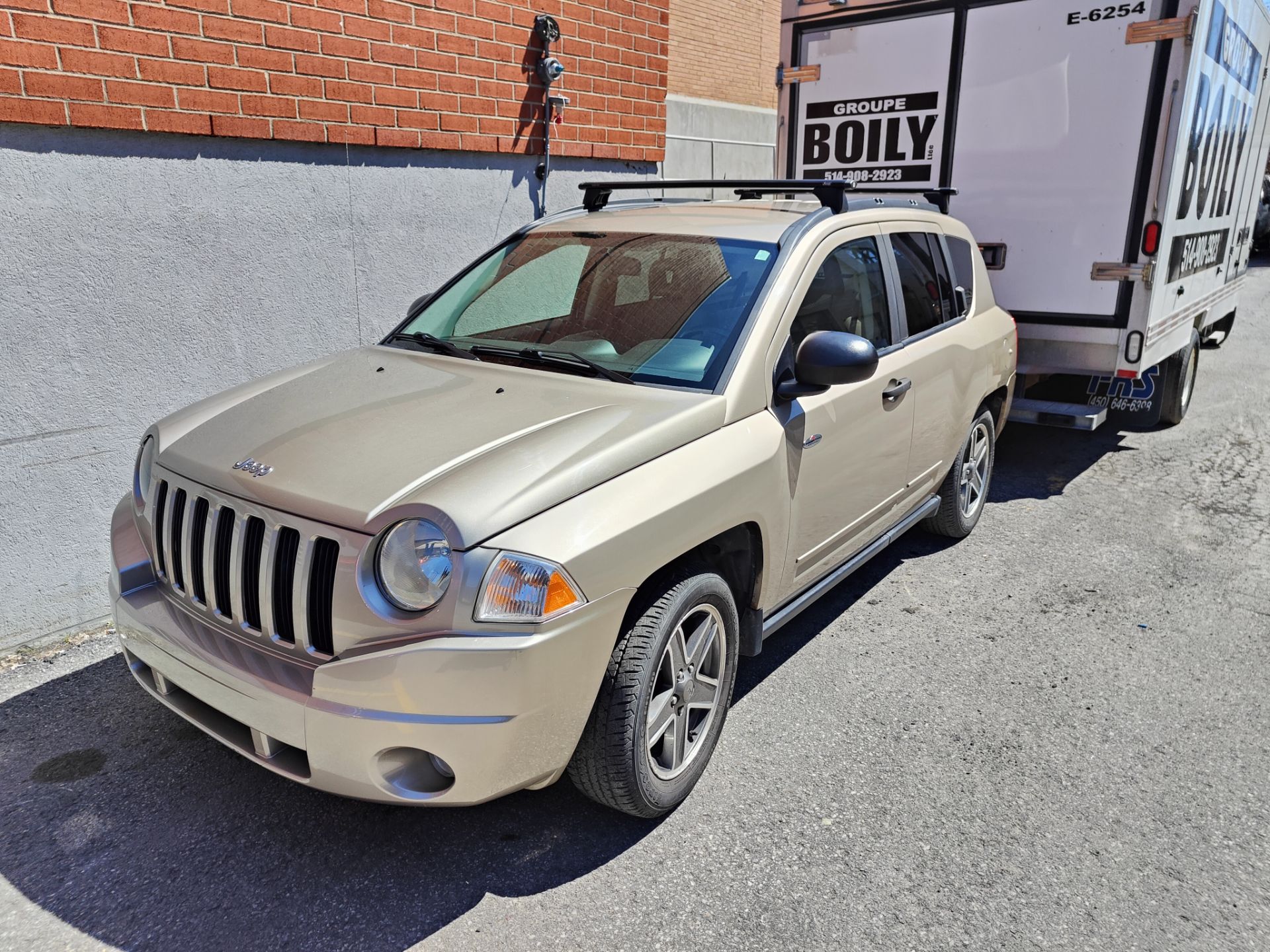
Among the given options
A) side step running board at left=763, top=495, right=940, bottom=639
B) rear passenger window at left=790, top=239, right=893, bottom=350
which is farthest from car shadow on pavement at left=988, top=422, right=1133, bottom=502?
rear passenger window at left=790, top=239, right=893, bottom=350

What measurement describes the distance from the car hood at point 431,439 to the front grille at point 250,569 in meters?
0.07

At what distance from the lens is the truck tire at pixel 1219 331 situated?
10.8 m

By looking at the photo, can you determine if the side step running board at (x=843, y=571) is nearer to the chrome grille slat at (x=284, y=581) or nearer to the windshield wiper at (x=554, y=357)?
the windshield wiper at (x=554, y=357)

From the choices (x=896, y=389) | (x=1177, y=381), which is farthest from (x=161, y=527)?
(x=1177, y=381)

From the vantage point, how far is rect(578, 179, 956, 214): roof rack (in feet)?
13.1

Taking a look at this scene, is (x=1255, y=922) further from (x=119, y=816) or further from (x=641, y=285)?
(x=119, y=816)

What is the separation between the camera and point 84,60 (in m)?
4.00

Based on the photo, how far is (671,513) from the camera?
2811mm

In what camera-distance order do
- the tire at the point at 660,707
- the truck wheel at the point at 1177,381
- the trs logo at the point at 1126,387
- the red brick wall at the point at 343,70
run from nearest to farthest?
A: the tire at the point at 660,707
the red brick wall at the point at 343,70
the trs logo at the point at 1126,387
the truck wheel at the point at 1177,381

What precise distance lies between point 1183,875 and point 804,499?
1663 millimetres

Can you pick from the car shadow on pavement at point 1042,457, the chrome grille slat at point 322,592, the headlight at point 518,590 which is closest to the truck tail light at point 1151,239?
the car shadow on pavement at point 1042,457

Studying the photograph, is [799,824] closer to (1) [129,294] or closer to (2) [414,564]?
(2) [414,564]

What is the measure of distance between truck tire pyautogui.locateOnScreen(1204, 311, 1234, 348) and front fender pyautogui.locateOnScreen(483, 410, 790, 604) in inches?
375

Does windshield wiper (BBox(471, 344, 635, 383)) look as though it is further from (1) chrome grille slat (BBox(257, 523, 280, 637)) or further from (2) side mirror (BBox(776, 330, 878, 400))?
(1) chrome grille slat (BBox(257, 523, 280, 637))
